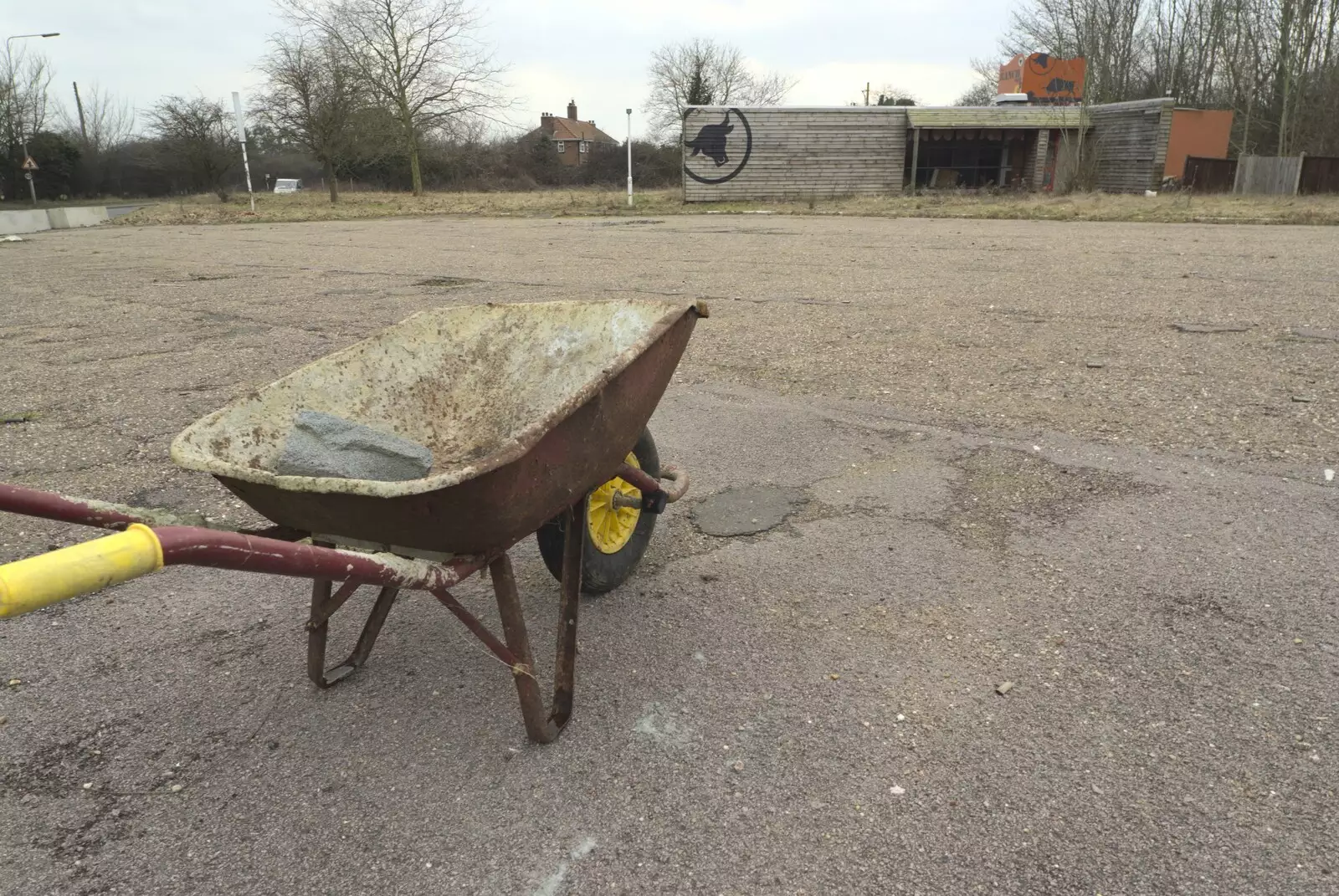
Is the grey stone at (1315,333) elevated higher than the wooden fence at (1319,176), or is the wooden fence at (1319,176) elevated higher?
the wooden fence at (1319,176)

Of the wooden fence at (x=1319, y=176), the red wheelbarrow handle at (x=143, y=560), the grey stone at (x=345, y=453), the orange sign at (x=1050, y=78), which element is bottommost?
the grey stone at (x=345, y=453)

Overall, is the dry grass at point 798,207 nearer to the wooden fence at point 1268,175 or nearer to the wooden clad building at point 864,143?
the wooden clad building at point 864,143

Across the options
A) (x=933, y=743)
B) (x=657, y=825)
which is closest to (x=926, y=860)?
(x=933, y=743)

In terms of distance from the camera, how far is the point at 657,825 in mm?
2094

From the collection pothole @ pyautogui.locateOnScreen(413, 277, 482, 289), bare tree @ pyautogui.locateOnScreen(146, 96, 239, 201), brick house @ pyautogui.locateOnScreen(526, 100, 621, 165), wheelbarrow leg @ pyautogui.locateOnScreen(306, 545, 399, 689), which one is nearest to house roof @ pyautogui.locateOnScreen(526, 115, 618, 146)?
brick house @ pyautogui.locateOnScreen(526, 100, 621, 165)

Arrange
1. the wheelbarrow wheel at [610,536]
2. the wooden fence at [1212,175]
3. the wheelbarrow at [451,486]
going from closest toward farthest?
the wheelbarrow at [451,486] < the wheelbarrow wheel at [610,536] < the wooden fence at [1212,175]

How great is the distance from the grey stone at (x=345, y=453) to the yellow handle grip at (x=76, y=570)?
1242 mm

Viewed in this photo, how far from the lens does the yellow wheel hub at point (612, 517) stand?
122 inches

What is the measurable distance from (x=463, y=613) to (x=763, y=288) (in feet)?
26.6

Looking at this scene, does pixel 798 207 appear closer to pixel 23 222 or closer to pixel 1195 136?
pixel 1195 136

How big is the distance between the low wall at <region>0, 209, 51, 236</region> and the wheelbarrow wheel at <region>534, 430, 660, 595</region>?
88.5 feet

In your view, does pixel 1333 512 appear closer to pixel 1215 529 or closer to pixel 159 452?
pixel 1215 529

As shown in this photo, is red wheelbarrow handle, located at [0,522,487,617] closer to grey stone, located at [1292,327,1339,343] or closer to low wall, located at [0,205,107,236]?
grey stone, located at [1292,327,1339,343]

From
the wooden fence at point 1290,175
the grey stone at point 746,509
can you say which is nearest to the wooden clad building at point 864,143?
the wooden fence at point 1290,175
